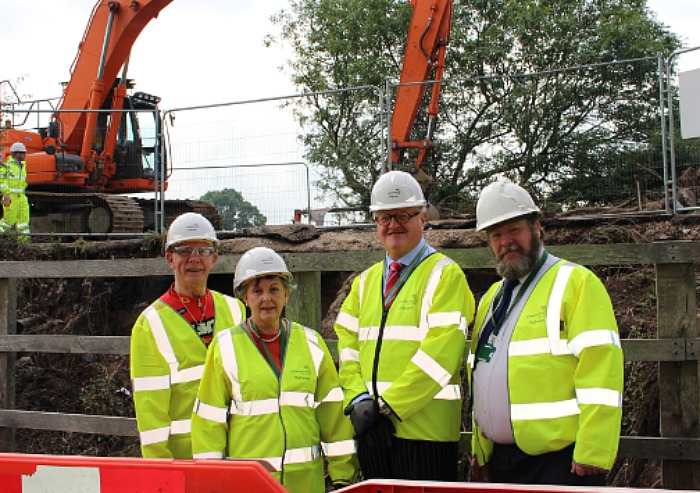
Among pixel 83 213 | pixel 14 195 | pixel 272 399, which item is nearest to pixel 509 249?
pixel 272 399

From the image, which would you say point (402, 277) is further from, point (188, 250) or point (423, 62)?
point (423, 62)

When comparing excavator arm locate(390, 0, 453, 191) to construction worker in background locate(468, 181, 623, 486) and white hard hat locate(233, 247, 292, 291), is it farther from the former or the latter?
construction worker in background locate(468, 181, 623, 486)

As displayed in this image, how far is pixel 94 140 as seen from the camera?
45.0 ft

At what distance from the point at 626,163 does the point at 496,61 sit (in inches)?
555

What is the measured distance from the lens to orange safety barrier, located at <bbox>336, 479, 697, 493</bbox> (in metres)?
2.05

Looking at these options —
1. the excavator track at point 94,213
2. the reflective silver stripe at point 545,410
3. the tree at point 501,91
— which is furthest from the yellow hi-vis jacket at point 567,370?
the excavator track at point 94,213

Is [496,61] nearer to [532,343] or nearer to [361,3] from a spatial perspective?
[361,3]

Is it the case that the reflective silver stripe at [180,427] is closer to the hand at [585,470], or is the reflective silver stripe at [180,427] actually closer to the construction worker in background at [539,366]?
the construction worker in background at [539,366]

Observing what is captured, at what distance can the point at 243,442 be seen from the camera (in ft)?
10.9

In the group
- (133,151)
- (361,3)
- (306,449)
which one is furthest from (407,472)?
(361,3)

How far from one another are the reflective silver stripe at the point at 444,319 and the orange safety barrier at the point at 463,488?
123 centimetres

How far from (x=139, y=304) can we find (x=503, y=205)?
7.63m

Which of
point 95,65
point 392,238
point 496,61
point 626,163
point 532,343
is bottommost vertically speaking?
point 532,343

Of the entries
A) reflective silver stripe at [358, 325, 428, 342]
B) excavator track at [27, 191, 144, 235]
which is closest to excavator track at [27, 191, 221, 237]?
excavator track at [27, 191, 144, 235]
